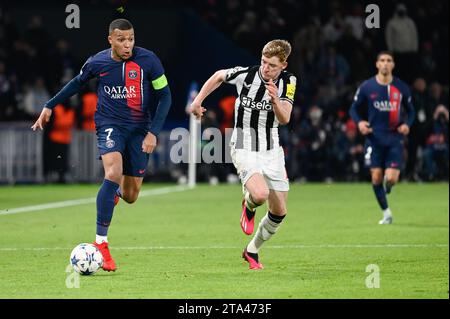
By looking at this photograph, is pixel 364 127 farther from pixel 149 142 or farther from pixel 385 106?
pixel 149 142

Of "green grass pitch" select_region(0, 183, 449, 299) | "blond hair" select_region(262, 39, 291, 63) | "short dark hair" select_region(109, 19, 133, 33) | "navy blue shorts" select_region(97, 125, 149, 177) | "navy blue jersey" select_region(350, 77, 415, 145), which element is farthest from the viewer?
"navy blue jersey" select_region(350, 77, 415, 145)

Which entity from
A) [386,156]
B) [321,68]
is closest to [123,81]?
[386,156]

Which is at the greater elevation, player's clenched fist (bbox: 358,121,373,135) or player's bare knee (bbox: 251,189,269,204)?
player's clenched fist (bbox: 358,121,373,135)

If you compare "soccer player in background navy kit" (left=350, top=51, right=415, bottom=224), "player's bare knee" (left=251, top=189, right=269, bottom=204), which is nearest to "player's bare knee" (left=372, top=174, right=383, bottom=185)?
"soccer player in background navy kit" (left=350, top=51, right=415, bottom=224)

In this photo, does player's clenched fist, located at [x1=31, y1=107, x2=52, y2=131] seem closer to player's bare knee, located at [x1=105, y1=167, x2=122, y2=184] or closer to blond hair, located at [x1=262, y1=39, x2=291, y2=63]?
player's bare knee, located at [x1=105, y1=167, x2=122, y2=184]

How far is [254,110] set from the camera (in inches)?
472

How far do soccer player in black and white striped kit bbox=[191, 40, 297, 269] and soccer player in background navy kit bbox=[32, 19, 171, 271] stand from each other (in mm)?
518

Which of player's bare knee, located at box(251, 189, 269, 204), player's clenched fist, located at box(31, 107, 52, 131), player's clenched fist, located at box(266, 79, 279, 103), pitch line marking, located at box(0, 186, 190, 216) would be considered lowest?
pitch line marking, located at box(0, 186, 190, 216)

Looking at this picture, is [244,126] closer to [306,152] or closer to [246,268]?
[246,268]


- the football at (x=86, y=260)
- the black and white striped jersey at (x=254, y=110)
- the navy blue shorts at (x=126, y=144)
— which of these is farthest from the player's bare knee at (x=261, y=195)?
the football at (x=86, y=260)

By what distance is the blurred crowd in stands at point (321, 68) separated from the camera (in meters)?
27.0

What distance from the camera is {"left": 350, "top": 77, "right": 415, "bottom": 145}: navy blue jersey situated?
1780 centimetres
